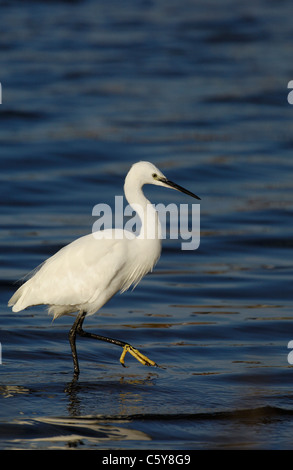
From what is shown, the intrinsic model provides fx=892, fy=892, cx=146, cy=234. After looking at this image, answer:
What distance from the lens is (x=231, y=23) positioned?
2828cm

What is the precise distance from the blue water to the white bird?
0.56 metres

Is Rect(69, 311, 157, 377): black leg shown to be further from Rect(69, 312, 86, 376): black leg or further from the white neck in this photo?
the white neck

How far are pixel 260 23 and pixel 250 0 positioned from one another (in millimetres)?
4414

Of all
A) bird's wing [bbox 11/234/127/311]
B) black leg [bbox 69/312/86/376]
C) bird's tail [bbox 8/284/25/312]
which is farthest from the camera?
bird's tail [bbox 8/284/25/312]

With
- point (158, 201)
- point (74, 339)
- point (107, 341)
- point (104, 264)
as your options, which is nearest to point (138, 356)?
point (107, 341)

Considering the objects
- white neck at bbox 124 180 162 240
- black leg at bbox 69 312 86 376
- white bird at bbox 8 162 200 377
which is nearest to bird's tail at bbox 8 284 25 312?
white bird at bbox 8 162 200 377

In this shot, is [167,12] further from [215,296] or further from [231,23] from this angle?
[215,296]

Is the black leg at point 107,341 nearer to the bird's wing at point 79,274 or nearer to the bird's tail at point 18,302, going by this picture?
the bird's wing at point 79,274

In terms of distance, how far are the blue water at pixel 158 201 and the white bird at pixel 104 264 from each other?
0.56m

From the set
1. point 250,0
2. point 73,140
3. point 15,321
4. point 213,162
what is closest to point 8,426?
point 15,321

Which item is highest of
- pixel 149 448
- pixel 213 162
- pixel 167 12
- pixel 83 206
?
pixel 167 12

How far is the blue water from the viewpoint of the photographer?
22.9ft

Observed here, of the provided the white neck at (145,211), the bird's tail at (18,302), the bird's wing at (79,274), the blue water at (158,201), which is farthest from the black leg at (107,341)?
the white neck at (145,211)

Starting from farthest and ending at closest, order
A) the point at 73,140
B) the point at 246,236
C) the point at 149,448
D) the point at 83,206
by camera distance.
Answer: the point at 73,140, the point at 83,206, the point at 246,236, the point at 149,448
